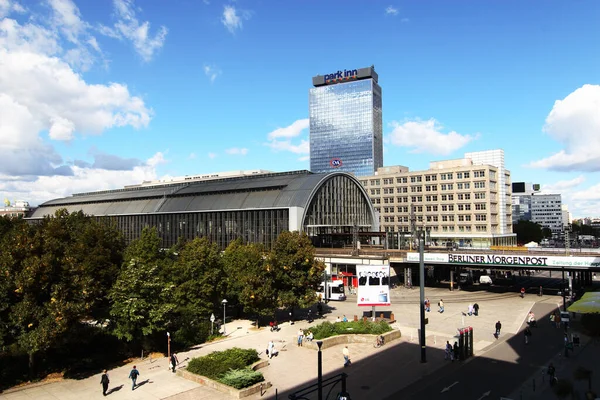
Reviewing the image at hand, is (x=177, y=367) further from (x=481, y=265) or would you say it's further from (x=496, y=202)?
(x=496, y=202)

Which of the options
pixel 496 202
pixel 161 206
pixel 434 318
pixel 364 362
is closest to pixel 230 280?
pixel 364 362

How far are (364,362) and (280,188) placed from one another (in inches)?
2052

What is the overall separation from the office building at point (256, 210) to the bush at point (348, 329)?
31.9 meters

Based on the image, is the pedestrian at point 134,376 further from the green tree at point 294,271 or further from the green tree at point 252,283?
the green tree at point 294,271

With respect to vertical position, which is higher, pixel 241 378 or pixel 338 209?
pixel 338 209

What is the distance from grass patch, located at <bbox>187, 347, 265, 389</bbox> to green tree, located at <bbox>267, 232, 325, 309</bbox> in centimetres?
1224

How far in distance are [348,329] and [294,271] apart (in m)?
8.85

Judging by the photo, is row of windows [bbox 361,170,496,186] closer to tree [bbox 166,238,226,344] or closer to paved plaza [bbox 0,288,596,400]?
paved plaza [bbox 0,288,596,400]

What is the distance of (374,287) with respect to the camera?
133ft

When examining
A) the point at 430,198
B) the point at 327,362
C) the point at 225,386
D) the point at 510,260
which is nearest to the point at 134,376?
the point at 225,386

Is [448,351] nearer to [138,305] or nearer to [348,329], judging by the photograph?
[348,329]

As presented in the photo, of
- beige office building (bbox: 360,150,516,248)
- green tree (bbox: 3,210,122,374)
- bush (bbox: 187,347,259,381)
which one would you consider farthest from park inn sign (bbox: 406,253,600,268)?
green tree (bbox: 3,210,122,374)

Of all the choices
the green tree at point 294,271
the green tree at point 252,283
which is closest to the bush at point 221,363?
the green tree at point 252,283

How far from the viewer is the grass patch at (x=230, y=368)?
2572cm
